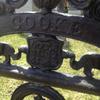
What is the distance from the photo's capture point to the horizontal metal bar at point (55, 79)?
1161 mm

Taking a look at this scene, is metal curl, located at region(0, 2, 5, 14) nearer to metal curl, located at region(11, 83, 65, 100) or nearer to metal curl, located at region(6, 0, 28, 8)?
metal curl, located at region(6, 0, 28, 8)

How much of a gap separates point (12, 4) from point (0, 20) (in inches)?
3.6

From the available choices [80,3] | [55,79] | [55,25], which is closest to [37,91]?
[55,79]

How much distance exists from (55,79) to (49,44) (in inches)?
4.8

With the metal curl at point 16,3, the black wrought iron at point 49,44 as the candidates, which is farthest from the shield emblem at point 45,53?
the metal curl at point 16,3

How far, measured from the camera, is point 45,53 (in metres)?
1.21

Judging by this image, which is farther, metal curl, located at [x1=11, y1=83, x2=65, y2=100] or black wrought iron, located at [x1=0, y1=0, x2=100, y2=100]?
metal curl, located at [x1=11, y1=83, x2=65, y2=100]

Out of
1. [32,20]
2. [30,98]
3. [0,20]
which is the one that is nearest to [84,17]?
[32,20]

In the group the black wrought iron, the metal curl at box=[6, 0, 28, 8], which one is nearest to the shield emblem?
the black wrought iron

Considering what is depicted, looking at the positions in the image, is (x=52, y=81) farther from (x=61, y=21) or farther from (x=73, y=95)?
(x=73, y=95)

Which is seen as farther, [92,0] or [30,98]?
[30,98]

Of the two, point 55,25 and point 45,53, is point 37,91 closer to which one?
point 45,53

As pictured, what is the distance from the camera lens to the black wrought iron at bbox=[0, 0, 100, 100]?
112cm

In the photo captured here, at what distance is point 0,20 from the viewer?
1.23 m
